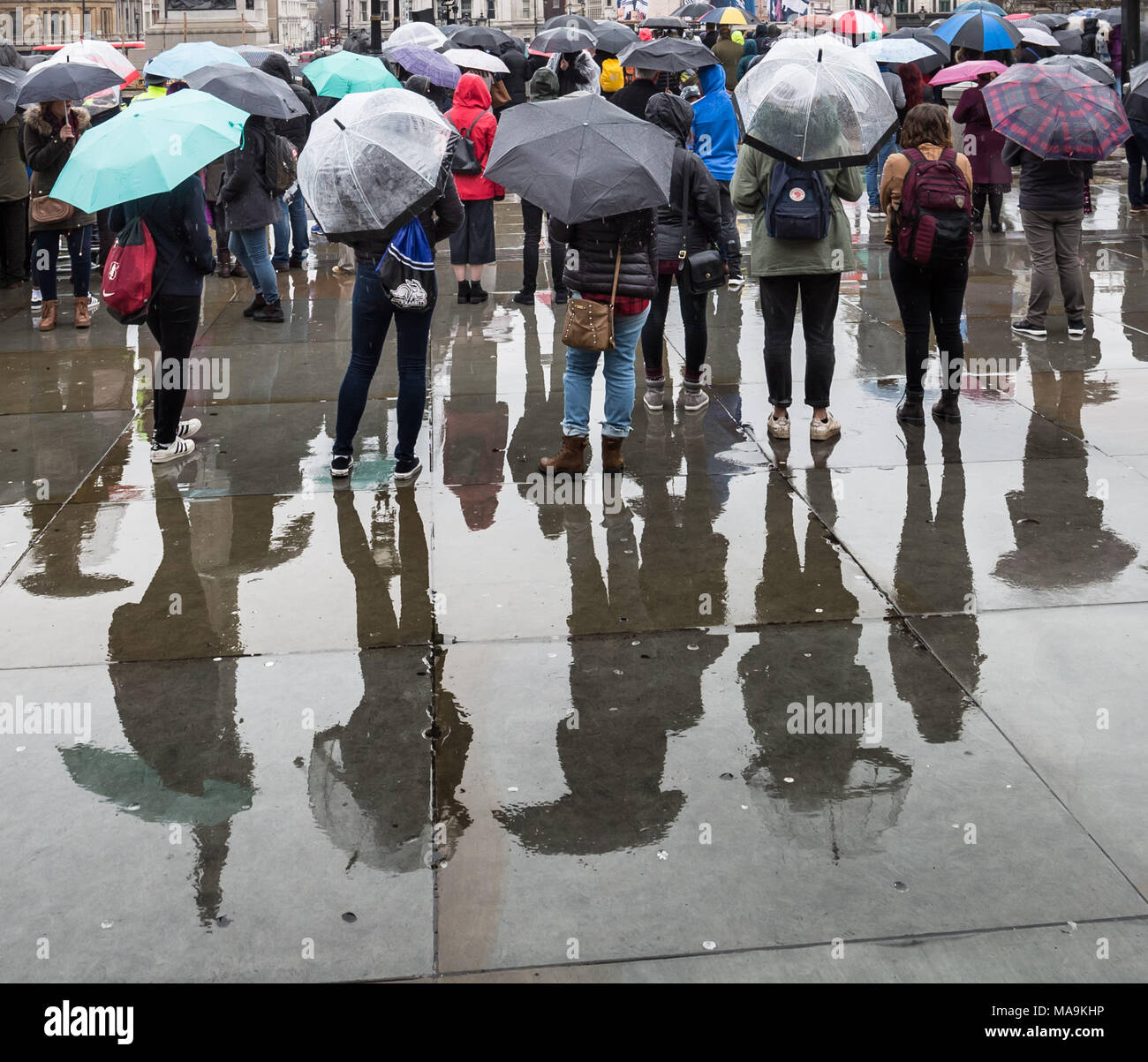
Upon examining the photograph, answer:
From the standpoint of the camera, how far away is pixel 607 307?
7109 millimetres

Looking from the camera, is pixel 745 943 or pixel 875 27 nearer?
pixel 745 943

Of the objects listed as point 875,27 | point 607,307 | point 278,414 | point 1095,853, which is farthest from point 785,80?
point 875,27

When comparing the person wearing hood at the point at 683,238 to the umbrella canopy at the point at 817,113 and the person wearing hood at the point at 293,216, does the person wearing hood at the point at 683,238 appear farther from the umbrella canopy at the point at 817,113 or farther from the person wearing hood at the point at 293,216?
the person wearing hood at the point at 293,216

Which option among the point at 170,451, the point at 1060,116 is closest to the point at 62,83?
the point at 170,451

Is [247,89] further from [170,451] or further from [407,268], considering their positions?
[407,268]

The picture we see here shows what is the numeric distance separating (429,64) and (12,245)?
430 cm

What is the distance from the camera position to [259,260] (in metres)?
11.2

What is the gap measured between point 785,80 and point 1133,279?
6.12 metres

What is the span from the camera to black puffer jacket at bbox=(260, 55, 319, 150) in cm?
1273

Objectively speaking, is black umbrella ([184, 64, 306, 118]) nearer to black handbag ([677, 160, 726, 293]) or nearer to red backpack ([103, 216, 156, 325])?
red backpack ([103, 216, 156, 325])

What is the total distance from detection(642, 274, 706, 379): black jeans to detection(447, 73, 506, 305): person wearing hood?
2900mm

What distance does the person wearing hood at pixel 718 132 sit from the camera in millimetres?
10703
